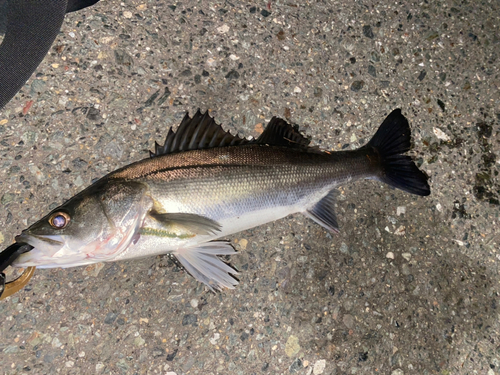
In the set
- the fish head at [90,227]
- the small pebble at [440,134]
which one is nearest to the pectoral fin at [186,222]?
the fish head at [90,227]

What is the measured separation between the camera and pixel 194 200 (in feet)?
7.34

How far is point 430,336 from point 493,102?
2.43m

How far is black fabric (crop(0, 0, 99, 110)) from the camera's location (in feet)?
7.66

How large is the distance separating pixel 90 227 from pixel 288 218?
1.50m

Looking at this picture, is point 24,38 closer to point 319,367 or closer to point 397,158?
point 397,158

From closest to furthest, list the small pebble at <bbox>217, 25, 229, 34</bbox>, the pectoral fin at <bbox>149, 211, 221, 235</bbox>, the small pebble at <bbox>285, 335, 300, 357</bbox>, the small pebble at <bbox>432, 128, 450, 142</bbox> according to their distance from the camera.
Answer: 1. the pectoral fin at <bbox>149, 211, 221, 235</bbox>
2. the small pebble at <bbox>285, 335, 300, 357</bbox>
3. the small pebble at <bbox>217, 25, 229, 34</bbox>
4. the small pebble at <bbox>432, 128, 450, 142</bbox>

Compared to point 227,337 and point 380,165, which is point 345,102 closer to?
point 380,165

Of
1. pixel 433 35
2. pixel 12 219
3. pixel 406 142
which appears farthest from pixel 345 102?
pixel 12 219

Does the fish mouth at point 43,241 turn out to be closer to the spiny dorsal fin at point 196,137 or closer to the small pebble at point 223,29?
the spiny dorsal fin at point 196,137

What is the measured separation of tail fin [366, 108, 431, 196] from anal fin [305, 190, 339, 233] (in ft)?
1.54

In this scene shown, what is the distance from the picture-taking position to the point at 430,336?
3.01 m

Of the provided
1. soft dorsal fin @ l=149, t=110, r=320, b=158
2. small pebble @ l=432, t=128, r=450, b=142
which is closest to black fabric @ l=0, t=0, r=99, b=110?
soft dorsal fin @ l=149, t=110, r=320, b=158

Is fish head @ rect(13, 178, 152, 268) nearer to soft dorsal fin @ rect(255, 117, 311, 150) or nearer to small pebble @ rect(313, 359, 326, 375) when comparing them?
soft dorsal fin @ rect(255, 117, 311, 150)

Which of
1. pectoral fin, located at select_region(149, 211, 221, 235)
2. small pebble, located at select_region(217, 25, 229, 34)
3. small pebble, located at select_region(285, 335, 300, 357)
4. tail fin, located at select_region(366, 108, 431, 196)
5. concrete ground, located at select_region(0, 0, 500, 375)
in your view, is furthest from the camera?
small pebble, located at select_region(217, 25, 229, 34)
